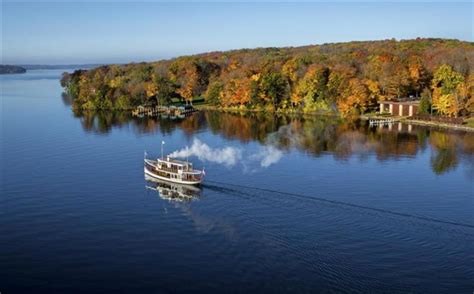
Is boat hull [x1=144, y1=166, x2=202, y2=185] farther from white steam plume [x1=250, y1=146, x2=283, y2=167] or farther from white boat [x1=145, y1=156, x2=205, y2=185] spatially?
white steam plume [x1=250, y1=146, x2=283, y2=167]

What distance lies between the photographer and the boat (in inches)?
1736

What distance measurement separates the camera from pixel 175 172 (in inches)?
1788

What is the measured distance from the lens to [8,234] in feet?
111

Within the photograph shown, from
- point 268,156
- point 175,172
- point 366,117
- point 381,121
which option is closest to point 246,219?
point 175,172

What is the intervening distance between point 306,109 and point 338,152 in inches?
1364

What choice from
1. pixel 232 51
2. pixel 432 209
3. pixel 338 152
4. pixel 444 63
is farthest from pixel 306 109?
pixel 232 51

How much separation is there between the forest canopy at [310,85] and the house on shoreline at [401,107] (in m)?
1.58

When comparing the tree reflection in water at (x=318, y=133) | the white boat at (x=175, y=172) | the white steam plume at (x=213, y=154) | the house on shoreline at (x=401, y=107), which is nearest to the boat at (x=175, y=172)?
the white boat at (x=175, y=172)

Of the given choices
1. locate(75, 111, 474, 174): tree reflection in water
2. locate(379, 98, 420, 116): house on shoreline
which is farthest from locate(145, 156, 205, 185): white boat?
locate(379, 98, 420, 116): house on shoreline

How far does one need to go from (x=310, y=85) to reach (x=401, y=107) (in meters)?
15.7

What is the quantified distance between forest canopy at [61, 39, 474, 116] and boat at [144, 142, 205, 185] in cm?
4544

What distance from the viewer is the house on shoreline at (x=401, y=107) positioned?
8169 cm

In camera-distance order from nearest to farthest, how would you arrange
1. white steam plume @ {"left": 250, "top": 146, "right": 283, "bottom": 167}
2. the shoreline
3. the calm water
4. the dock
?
the calm water
white steam plume @ {"left": 250, "top": 146, "right": 283, "bottom": 167}
the shoreline
the dock

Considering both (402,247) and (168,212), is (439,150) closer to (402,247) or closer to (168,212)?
(402,247)
